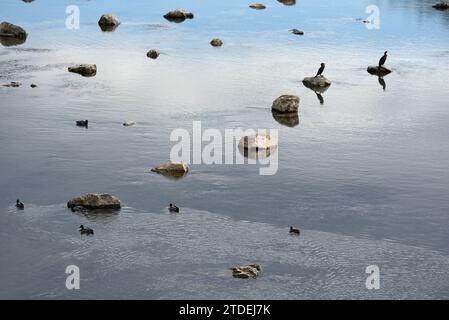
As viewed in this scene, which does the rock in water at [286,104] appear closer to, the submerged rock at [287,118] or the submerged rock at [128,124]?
the submerged rock at [287,118]

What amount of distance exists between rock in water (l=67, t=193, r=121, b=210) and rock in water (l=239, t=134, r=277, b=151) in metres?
14.2

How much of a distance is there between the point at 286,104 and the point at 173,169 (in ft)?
59.3

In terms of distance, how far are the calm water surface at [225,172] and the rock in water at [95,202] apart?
700mm

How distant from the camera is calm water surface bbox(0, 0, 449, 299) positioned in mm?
41031

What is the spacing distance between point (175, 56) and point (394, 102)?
88.6 feet

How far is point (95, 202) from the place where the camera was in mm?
48000

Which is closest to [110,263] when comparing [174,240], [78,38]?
[174,240]

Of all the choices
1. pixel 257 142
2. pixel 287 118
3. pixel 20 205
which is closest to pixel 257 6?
pixel 287 118

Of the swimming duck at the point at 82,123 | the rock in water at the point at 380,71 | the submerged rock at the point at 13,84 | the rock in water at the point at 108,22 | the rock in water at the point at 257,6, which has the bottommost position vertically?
the swimming duck at the point at 82,123

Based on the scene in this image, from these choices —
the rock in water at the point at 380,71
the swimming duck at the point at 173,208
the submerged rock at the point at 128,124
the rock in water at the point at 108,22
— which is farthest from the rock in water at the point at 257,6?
the swimming duck at the point at 173,208

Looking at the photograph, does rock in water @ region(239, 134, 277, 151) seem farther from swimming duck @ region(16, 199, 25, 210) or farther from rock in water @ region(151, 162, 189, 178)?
swimming duck @ region(16, 199, 25, 210)

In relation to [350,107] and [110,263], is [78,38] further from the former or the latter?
[110,263]

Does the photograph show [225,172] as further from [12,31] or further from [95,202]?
[12,31]

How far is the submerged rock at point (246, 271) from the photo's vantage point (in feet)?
131
